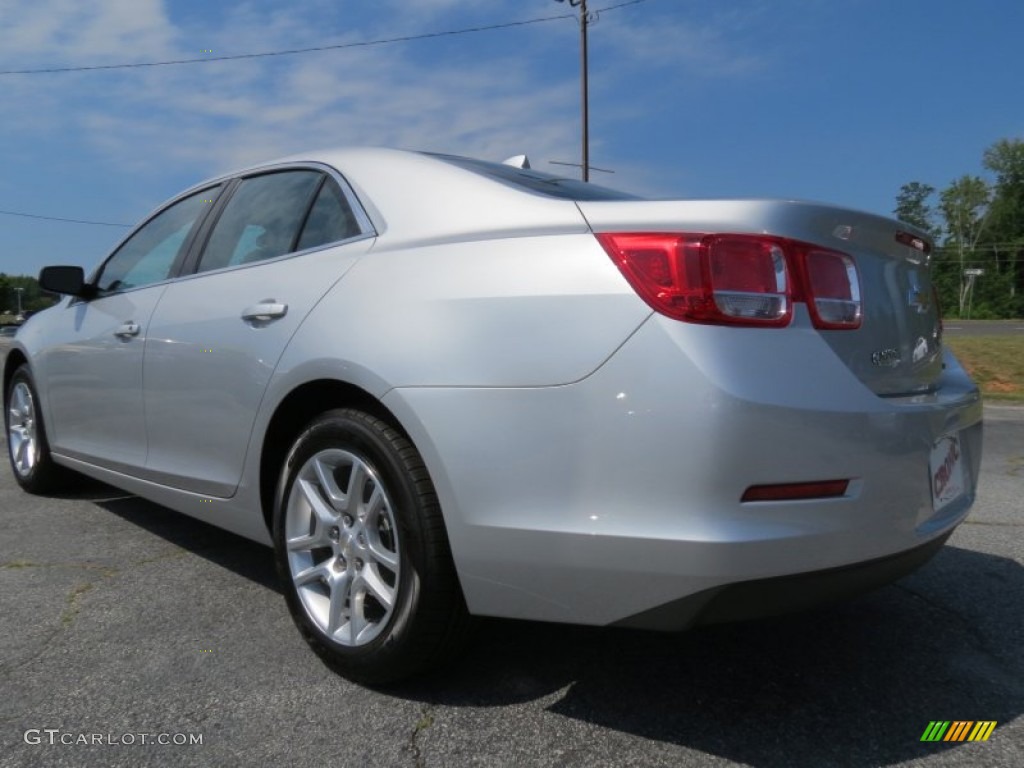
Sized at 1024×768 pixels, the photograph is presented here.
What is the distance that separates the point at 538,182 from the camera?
98.5 inches

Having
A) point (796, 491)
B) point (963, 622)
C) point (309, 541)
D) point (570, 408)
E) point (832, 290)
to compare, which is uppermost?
point (832, 290)

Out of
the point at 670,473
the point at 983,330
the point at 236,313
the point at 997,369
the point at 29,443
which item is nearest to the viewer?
the point at 670,473

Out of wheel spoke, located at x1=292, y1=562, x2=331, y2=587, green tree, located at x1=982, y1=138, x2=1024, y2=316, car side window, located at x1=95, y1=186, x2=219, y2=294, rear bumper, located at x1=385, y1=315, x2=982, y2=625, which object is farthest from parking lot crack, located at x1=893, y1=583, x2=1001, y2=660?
green tree, located at x1=982, y1=138, x2=1024, y2=316

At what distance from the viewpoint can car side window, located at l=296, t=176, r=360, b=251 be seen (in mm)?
2551

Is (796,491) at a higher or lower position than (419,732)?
higher

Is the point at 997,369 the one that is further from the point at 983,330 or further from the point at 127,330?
the point at 983,330

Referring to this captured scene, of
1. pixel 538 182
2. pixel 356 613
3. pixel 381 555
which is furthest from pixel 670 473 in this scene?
pixel 538 182

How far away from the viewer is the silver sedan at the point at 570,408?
177 centimetres

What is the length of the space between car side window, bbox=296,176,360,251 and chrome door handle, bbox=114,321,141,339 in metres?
1.02

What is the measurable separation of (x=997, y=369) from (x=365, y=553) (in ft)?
43.6

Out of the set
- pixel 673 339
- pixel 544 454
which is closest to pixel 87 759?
pixel 544 454

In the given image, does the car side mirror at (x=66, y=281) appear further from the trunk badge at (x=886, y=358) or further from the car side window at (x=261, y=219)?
the trunk badge at (x=886, y=358)

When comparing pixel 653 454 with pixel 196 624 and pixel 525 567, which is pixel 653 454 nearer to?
pixel 525 567

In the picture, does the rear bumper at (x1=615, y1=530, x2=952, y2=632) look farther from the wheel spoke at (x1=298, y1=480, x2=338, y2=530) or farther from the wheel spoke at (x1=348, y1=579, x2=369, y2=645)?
the wheel spoke at (x1=298, y1=480, x2=338, y2=530)
